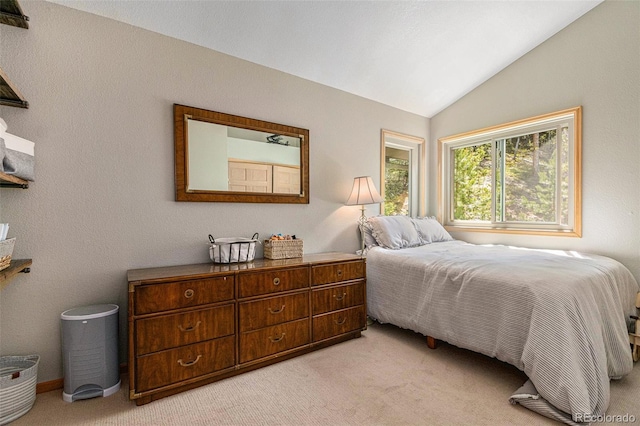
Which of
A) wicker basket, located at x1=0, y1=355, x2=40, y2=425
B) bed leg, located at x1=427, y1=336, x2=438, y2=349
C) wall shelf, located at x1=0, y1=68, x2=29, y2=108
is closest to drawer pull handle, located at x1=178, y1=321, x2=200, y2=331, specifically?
wicker basket, located at x1=0, y1=355, x2=40, y2=425

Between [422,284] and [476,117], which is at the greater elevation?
[476,117]

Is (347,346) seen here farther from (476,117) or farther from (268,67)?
(476,117)

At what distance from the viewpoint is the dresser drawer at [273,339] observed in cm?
208

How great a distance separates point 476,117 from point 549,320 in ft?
9.06

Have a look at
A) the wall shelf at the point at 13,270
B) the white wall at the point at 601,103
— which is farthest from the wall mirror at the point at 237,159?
the white wall at the point at 601,103

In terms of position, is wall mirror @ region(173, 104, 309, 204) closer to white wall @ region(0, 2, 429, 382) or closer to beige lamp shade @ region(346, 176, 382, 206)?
white wall @ region(0, 2, 429, 382)

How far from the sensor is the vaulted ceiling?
2197 mm

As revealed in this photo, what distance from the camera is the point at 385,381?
6.49 feet

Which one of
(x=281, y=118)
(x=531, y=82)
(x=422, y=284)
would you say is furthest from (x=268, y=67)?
(x=531, y=82)

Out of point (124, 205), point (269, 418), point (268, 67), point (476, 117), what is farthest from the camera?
point (476, 117)

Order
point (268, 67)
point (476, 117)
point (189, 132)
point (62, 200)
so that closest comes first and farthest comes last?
1. point (62, 200)
2. point (189, 132)
3. point (268, 67)
4. point (476, 117)

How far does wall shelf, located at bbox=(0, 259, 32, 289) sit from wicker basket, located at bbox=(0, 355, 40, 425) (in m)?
0.49

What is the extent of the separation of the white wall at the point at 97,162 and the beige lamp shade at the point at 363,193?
3.42 feet

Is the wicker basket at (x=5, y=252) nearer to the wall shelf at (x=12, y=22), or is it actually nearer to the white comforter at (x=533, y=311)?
the wall shelf at (x=12, y=22)
